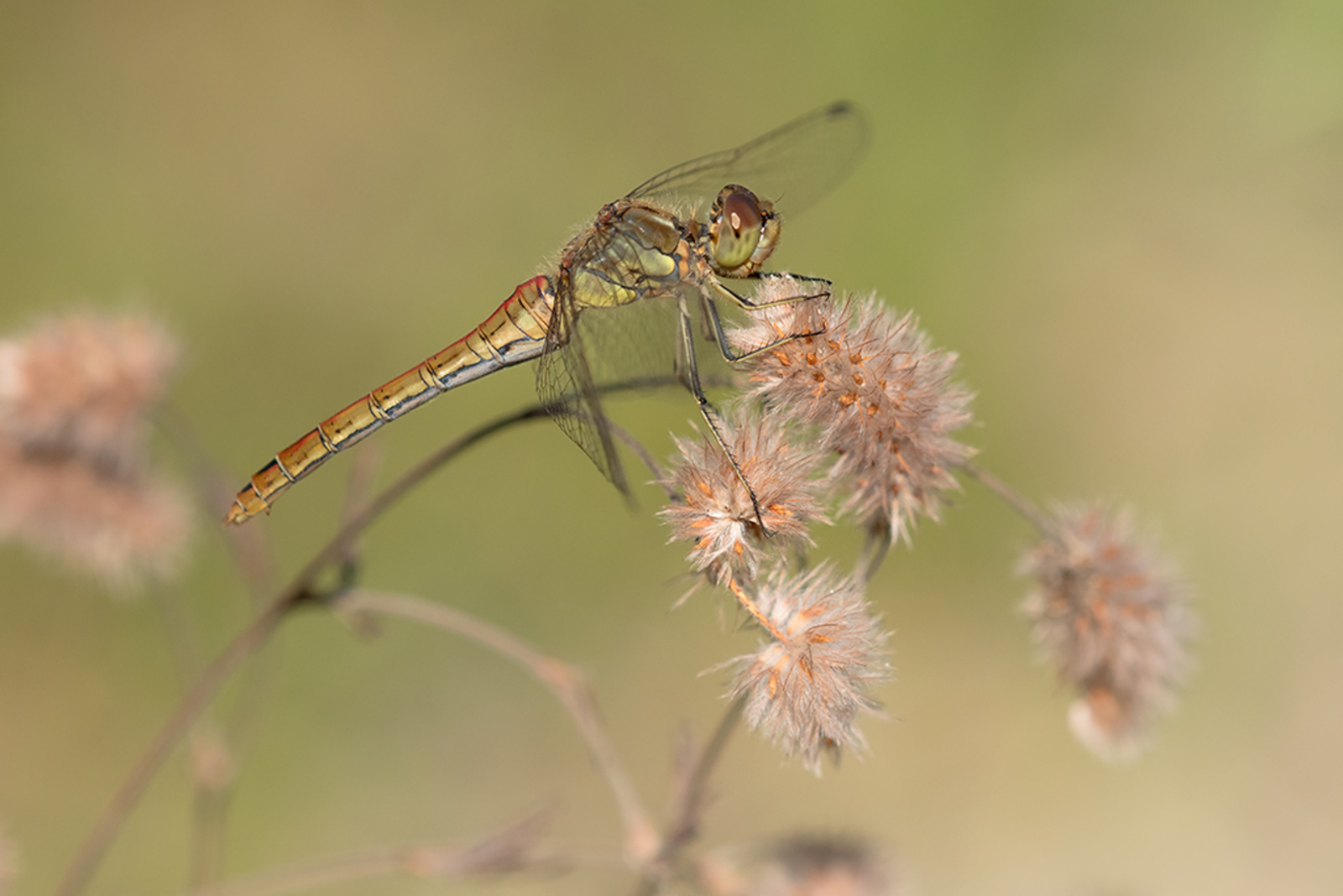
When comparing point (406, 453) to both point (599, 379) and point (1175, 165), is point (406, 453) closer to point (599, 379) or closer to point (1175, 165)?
point (599, 379)

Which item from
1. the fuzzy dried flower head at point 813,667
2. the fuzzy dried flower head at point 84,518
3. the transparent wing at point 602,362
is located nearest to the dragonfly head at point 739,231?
the transparent wing at point 602,362

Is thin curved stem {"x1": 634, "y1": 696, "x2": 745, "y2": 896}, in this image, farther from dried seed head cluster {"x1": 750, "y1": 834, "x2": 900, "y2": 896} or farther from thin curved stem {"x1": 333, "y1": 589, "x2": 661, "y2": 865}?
dried seed head cluster {"x1": 750, "y1": 834, "x2": 900, "y2": 896}

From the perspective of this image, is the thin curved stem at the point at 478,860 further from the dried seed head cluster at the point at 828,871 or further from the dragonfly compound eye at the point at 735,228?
the dragonfly compound eye at the point at 735,228

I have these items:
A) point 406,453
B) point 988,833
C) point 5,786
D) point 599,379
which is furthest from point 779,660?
point 5,786

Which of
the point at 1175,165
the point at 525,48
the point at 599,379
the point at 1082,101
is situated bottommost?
the point at 599,379

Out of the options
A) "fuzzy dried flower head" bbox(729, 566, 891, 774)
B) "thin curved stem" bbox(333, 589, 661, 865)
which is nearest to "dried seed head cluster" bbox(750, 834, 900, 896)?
"thin curved stem" bbox(333, 589, 661, 865)

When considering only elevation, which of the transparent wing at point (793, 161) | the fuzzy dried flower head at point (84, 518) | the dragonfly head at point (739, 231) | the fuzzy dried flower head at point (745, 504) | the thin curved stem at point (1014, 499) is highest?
the fuzzy dried flower head at point (84, 518)
